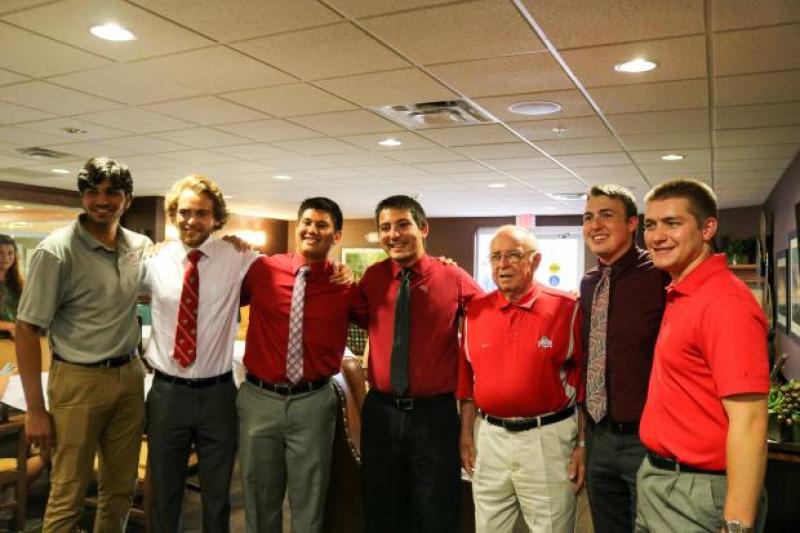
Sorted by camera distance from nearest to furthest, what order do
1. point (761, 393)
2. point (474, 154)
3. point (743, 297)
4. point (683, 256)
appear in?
1. point (761, 393)
2. point (743, 297)
3. point (683, 256)
4. point (474, 154)

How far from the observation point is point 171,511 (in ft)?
8.87

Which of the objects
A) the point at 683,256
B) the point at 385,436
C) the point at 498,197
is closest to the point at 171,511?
the point at 385,436

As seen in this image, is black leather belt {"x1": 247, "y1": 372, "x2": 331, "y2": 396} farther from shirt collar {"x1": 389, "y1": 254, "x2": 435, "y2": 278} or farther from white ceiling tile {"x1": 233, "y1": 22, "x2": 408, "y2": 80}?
white ceiling tile {"x1": 233, "y1": 22, "x2": 408, "y2": 80}

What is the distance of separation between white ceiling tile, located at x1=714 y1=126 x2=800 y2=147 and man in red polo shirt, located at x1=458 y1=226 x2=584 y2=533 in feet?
12.1

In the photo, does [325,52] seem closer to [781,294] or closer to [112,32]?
[112,32]

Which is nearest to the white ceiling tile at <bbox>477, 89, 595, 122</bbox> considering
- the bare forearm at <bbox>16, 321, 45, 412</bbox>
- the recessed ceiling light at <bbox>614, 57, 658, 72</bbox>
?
the recessed ceiling light at <bbox>614, 57, 658, 72</bbox>

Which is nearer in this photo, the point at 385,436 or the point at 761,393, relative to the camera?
the point at 761,393

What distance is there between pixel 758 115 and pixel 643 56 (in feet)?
5.97

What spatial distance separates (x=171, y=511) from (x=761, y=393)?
7.29 feet

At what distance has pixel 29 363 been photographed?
261cm

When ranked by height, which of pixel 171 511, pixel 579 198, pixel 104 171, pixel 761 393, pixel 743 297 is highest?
pixel 579 198

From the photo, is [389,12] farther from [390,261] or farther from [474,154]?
[474,154]

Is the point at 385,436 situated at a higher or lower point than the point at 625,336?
lower

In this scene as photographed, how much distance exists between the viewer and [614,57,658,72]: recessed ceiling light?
3621mm
